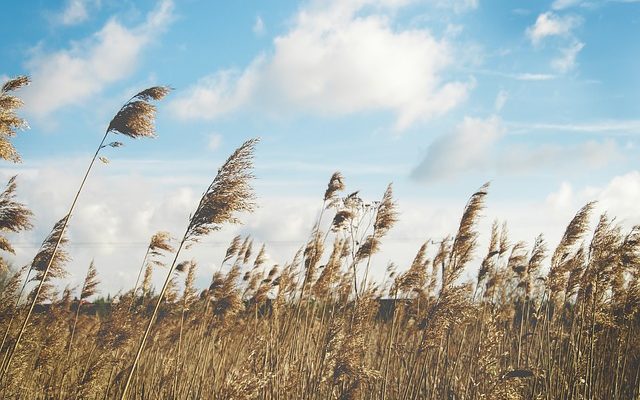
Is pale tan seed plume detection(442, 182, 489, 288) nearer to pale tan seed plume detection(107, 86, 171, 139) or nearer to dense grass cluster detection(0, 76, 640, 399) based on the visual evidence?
dense grass cluster detection(0, 76, 640, 399)

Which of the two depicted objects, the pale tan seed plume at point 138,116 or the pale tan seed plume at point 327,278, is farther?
the pale tan seed plume at point 327,278

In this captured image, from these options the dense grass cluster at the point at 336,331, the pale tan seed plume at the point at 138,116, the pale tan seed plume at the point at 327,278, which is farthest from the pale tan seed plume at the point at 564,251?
the pale tan seed plume at the point at 138,116

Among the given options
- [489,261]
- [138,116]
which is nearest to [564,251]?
[489,261]

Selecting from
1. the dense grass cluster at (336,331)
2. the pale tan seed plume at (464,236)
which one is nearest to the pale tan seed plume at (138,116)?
the dense grass cluster at (336,331)

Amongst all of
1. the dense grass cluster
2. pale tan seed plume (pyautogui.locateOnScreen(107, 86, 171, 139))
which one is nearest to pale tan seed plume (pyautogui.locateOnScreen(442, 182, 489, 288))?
→ the dense grass cluster

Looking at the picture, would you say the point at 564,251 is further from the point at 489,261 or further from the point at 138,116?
the point at 138,116

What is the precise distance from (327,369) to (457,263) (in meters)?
1.95

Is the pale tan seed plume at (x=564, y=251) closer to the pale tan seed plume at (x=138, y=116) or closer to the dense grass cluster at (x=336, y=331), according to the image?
the dense grass cluster at (x=336, y=331)

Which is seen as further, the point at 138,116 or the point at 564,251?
the point at 564,251

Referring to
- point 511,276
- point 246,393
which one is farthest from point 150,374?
point 511,276

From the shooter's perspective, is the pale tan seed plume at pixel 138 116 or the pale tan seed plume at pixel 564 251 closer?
the pale tan seed plume at pixel 138 116

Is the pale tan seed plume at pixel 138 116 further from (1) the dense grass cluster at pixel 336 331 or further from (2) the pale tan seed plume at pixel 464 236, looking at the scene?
(2) the pale tan seed plume at pixel 464 236

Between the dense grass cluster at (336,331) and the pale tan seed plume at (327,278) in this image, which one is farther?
the pale tan seed plume at (327,278)

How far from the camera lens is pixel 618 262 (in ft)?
20.8
